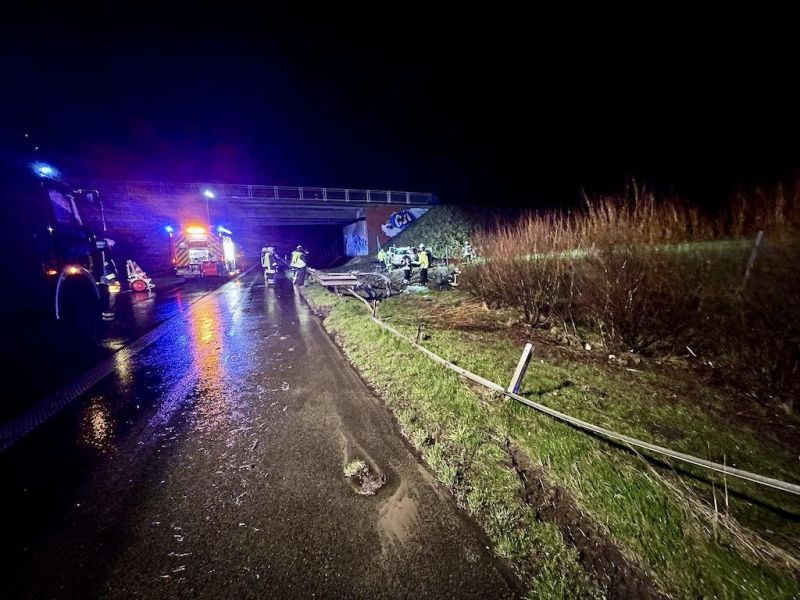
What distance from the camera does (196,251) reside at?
56.0 feet

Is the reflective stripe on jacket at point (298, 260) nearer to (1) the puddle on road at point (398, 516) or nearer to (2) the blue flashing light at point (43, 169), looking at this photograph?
(2) the blue flashing light at point (43, 169)

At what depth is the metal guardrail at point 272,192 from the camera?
20.7 metres

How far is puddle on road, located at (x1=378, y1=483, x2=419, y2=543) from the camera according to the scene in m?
1.86

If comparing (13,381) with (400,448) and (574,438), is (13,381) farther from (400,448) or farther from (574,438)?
(574,438)

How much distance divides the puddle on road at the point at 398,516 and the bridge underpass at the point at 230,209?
63.9 ft

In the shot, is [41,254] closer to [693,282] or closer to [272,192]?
[693,282]

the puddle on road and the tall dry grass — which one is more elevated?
the tall dry grass

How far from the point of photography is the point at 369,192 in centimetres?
2678

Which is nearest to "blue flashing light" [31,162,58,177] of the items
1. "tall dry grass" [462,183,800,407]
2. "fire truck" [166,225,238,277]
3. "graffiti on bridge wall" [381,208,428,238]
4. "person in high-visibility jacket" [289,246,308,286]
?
"person in high-visibility jacket" [289,246,308,286]

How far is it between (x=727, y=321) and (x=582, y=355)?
157 cm

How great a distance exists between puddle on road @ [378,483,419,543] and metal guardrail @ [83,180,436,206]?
25986 millimetres

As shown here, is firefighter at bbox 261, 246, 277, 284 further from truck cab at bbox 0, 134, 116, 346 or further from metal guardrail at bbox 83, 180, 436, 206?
metal guardrail at bbox 83, 180, 436, 206

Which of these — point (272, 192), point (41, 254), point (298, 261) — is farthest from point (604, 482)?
point (272, 192)

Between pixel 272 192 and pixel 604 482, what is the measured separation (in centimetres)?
2794
